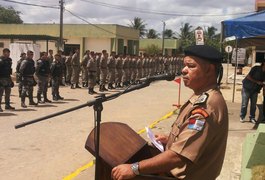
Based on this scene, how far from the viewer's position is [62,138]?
8500 mm

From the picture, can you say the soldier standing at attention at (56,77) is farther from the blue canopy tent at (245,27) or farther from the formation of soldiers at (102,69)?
the blue canopy tent at (245,27)

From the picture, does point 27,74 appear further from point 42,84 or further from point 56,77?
point 56,77

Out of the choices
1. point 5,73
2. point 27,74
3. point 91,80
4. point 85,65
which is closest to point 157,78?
point 5,73

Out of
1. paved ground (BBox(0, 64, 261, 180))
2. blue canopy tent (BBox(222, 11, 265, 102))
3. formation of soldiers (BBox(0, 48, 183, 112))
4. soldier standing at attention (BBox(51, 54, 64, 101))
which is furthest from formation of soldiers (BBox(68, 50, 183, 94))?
blue canopy tent (BBox(222, 11, 265, 102))

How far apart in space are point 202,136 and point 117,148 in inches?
24.3

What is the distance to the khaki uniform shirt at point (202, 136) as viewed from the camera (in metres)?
2.38

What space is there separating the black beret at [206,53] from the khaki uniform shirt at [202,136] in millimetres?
185

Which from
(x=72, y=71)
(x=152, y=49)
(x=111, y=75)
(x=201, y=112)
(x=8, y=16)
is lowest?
(x=111, y=75)

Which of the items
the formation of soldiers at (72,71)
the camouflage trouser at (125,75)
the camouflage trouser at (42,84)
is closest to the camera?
the formation of soldiers at (72,71)

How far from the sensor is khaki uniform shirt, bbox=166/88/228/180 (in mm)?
2377

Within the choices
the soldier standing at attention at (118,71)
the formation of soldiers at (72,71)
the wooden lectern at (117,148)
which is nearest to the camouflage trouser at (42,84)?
the formation of soldiers at (72,71)

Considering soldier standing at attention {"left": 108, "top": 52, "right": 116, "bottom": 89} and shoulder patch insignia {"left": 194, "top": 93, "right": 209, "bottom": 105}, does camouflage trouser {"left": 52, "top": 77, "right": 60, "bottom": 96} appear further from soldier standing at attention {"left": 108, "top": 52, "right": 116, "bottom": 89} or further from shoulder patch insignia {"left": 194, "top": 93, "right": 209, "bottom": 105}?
shoulder patch insignia {"left": 194, "top": 93, "right": 209, "bottom": 105}

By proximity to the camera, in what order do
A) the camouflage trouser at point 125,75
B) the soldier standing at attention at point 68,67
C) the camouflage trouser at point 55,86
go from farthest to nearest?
the camouflage trouser at point 125,75 < the soldier standing at attention at point 68,67 < the camouflage trouser at point 55,86

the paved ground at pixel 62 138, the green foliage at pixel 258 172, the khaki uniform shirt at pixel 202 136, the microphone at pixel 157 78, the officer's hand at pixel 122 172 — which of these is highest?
the microphone at pixel 157 78
